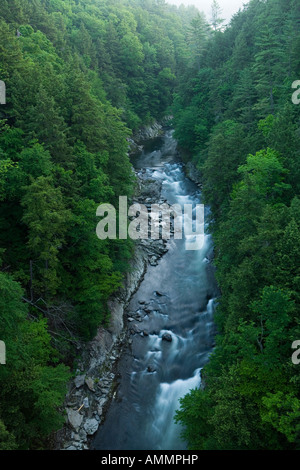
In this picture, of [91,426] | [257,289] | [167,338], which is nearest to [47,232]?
[91,426]

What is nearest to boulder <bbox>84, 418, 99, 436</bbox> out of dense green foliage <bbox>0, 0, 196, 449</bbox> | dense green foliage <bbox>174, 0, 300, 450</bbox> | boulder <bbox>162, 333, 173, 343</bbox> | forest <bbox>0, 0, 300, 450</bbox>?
forest <bbox>0, 0, 300, 450</bbox>

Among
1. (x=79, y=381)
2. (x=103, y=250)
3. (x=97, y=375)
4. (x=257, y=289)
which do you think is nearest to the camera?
(x=257, y=289)

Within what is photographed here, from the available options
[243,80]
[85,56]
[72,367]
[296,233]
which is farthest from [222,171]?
[85,56]

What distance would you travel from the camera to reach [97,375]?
18.7m

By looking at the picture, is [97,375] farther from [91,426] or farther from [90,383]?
[91,426]

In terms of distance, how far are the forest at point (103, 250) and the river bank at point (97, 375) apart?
0.90 metres

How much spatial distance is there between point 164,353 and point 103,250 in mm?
8089

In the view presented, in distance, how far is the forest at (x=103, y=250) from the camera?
12.2 m

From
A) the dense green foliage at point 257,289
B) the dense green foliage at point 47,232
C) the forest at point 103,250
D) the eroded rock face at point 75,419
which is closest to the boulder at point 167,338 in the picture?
the forest at point 103,250

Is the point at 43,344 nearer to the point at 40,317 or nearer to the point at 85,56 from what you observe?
the point at 40,317

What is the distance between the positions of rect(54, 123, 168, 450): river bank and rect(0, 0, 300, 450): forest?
0.90 metres

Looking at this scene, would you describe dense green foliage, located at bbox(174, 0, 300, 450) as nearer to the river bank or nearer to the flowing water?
the flowing water

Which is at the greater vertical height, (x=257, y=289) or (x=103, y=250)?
(x=103, y=250)

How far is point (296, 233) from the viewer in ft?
44.6
